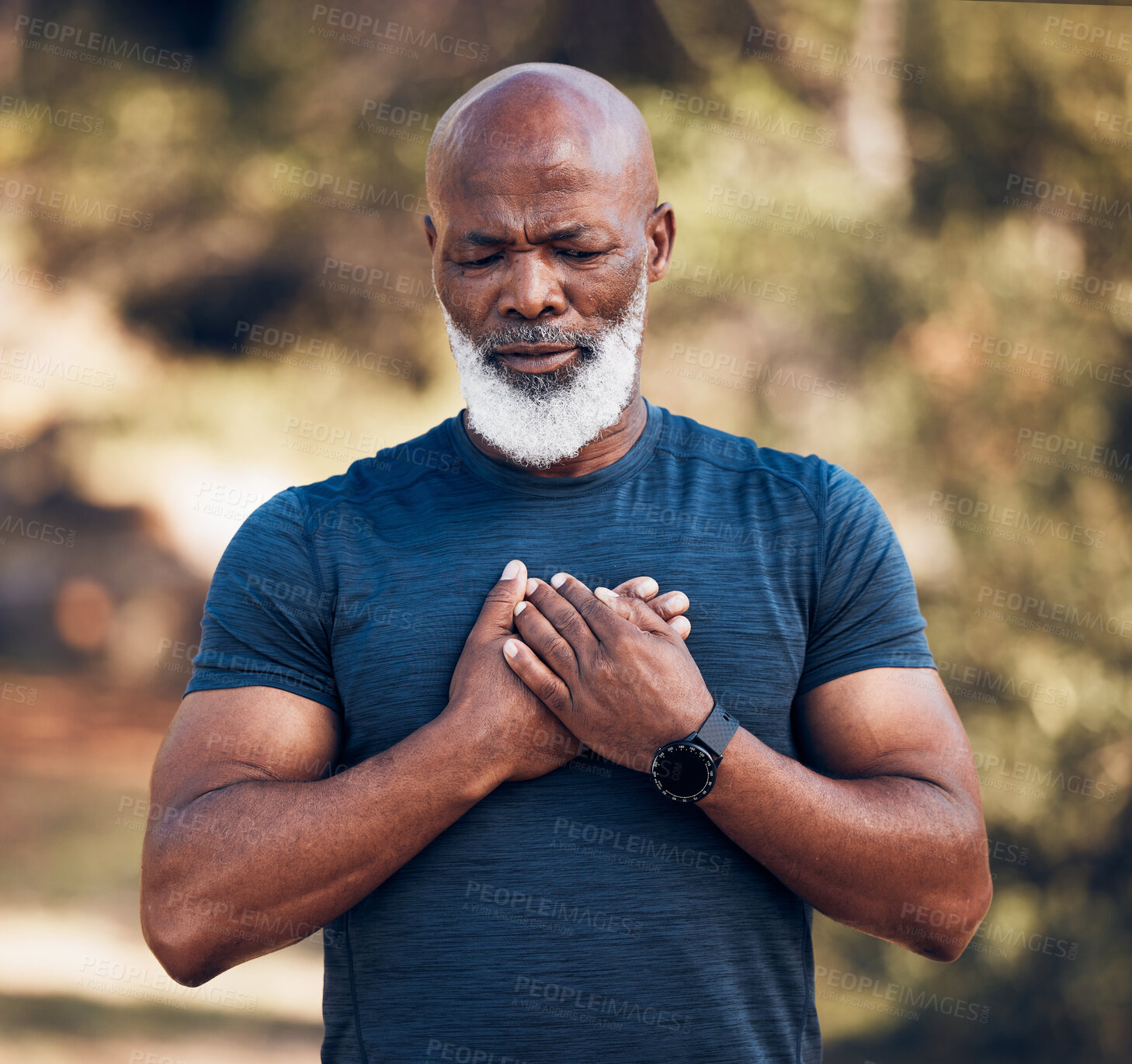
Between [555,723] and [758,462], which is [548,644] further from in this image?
[758,462]

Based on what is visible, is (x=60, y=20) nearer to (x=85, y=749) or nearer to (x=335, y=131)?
(x=335, y=131)

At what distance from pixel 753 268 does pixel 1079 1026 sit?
4.34 metres

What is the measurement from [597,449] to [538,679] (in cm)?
49

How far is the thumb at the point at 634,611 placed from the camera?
1.61 m

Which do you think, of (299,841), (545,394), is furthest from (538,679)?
(545,394)

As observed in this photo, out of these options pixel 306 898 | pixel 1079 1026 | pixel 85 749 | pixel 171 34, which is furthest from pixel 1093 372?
pixel 85 749

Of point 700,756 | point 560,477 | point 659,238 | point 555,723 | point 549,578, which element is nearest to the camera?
point 700,756

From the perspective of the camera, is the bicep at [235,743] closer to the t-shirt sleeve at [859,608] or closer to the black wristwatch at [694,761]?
the black wristwatch at [694,761]

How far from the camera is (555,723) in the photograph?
5.26ft

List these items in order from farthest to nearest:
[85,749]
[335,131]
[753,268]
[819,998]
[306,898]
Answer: [85,749] < [335,131] < [753,268] < [819,998] < [306,898]

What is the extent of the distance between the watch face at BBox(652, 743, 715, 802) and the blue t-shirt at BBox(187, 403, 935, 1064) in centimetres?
13

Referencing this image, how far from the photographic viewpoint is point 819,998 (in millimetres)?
5801

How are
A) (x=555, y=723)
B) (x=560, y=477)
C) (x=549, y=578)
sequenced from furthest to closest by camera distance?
1. (x=560, y=477)
2. (x=549, y=578)
3. (x=555, y=723)

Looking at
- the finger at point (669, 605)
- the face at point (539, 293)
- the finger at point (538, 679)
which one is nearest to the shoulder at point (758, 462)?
the face at point (539, 293)
